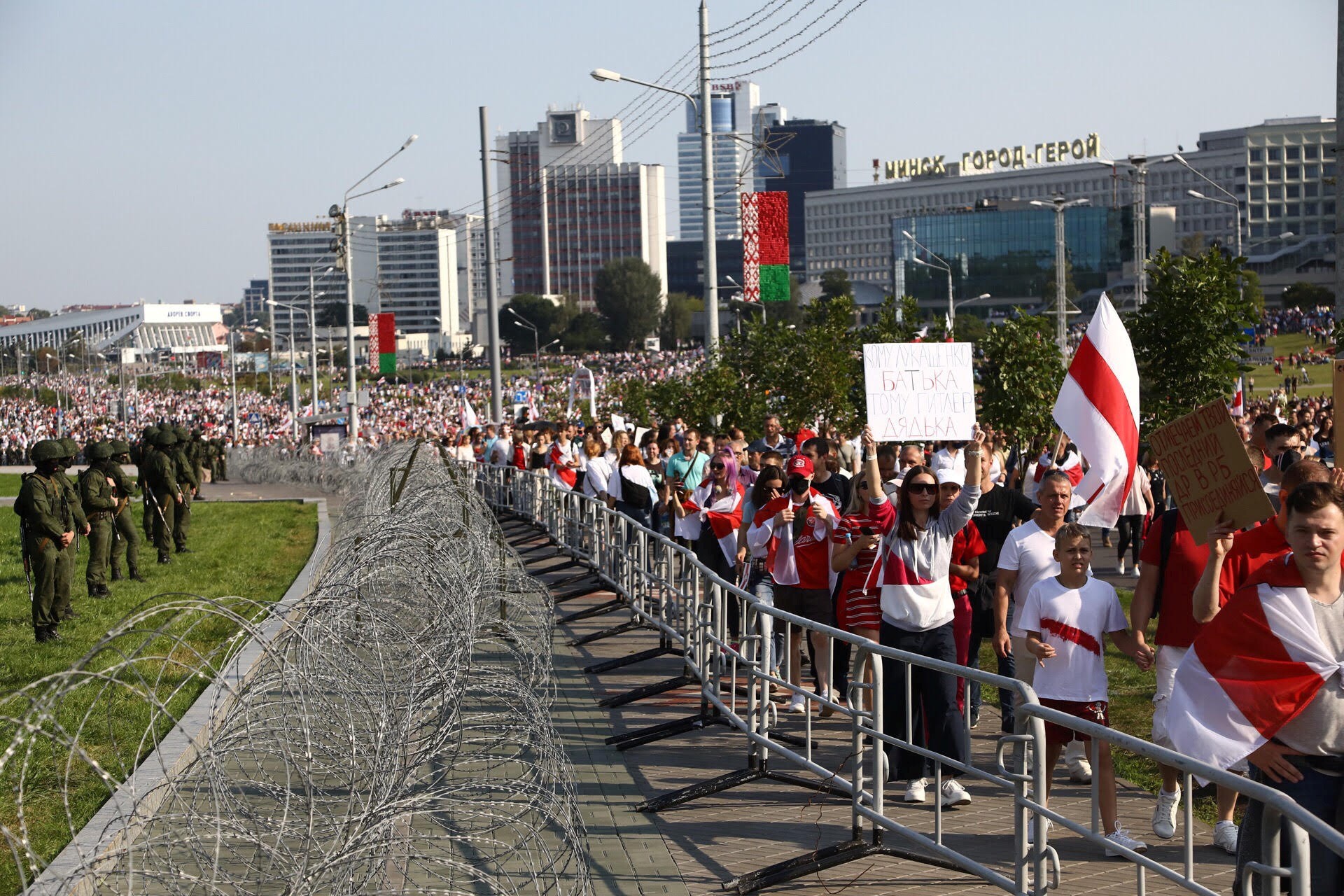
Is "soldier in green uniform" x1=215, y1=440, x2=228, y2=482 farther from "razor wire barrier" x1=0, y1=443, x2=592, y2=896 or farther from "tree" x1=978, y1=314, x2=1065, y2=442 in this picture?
"razor wire barrier" x1=0, y1=443, x2=592, y2=896

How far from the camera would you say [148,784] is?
7535 mm

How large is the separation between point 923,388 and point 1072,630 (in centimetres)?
901

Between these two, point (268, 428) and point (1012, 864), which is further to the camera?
point (268, 428)

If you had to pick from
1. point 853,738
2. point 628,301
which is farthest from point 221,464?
point 628,301

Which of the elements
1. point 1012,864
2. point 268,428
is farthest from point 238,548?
point 268,428

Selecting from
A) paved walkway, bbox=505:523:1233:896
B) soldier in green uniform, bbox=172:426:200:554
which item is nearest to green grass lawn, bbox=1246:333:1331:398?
soldier in green uniform, bbox=172:426:200:554

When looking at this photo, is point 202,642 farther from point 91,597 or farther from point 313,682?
point 313,682

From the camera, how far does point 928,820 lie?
24.3 feet

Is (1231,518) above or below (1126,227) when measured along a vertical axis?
below

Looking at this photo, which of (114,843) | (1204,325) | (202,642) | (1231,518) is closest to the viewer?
(114,843)

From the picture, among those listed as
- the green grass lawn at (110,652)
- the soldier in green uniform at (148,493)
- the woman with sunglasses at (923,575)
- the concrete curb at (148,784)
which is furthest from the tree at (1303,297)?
the concrete curb at (148,784)

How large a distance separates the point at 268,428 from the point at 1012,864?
77.6m

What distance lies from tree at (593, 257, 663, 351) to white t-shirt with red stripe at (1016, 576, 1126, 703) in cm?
17696

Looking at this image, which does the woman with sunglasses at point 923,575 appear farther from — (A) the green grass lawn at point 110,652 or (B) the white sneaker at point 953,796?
(A) the green grass lawn at point 110,652
